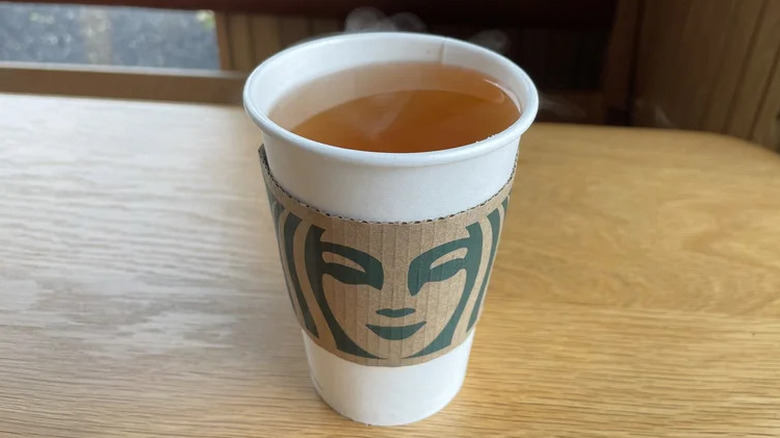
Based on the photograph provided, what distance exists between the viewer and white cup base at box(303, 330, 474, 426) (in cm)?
40

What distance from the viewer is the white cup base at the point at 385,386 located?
396 mm

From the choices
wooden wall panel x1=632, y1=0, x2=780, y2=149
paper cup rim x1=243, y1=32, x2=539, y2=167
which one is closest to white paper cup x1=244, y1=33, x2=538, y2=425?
paper cup rim x1=243, y1=32, x2=539, y2=167

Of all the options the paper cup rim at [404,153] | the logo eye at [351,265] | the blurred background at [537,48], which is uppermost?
the paper cup rim at [404,153]

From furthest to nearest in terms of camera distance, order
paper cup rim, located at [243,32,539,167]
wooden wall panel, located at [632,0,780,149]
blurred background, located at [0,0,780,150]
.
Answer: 1. blurred background, located at [0,0,780,150]
2. wooden wall panel, located at [632,0,780,149]
3. paper cup rim, located at [243,32,539,167]

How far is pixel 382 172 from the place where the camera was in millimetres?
306

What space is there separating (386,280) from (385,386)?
9 centimetres

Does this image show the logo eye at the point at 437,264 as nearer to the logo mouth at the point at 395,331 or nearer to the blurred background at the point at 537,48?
the logo mouth at the point at 395,331

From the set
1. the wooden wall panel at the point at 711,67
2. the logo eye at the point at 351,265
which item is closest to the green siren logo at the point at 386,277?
the logo eye at the point at 351,265

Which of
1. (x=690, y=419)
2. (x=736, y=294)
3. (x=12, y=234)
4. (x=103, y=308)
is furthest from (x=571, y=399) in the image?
(x=12, y=234)

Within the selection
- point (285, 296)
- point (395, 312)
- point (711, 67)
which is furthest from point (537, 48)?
point (395, 312)

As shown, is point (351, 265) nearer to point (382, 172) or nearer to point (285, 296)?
point (382, 172)

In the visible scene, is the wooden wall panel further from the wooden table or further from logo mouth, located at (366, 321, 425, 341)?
logo mouth, located at (366, 321, 425, 341)

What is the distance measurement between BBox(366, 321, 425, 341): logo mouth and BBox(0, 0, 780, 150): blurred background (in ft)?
2.25

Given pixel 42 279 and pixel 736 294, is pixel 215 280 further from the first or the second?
pixel 736 294
